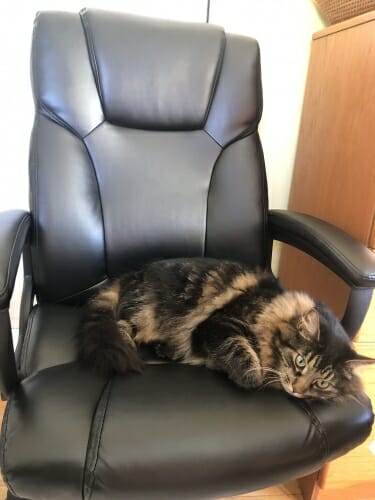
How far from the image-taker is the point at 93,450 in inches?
24.2

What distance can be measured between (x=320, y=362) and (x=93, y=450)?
464mm

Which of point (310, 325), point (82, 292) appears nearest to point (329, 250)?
point (310, 325)

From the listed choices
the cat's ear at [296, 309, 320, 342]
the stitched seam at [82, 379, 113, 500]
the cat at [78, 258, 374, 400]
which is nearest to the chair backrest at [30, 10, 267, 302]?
the cat at [78, 258, 374, 400]

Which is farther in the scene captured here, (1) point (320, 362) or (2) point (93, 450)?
(1) point (320, 362)

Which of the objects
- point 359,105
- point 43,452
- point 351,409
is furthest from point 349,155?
point 43,452

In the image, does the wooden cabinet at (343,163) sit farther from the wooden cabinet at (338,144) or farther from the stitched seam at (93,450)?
the stitched seam at (93,450)

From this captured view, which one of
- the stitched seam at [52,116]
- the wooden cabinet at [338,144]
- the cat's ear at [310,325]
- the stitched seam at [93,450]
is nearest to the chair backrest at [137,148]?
the stitched seam at [52,116]

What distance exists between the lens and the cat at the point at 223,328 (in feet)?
2.60

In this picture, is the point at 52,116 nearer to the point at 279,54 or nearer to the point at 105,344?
the point at 105,344

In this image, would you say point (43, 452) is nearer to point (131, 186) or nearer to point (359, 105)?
point (131, 186)

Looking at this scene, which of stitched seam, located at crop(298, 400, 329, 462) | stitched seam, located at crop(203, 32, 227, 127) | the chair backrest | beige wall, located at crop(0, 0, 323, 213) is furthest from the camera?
beige wall, located at crop(0, 0, 323, 213)

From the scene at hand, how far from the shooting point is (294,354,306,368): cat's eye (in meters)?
0.82

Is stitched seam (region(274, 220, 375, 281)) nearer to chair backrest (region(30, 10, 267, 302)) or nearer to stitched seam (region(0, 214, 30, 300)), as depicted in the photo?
chair backrest (region(30, 10, 267, 302))

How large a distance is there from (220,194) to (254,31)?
25.7 inches
